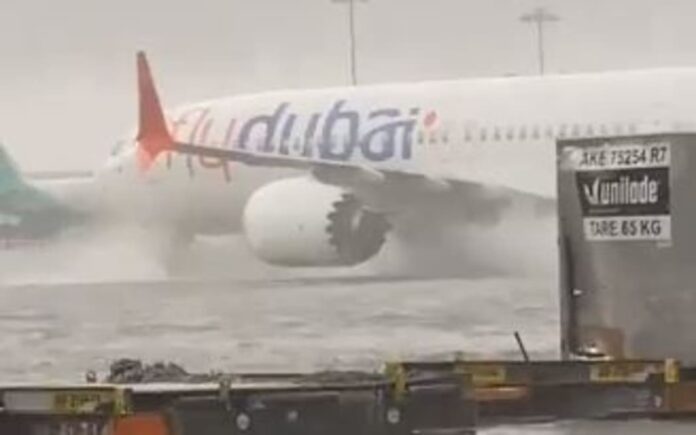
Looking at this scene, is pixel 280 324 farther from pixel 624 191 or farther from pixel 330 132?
pixel 624 191

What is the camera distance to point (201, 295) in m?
32.8

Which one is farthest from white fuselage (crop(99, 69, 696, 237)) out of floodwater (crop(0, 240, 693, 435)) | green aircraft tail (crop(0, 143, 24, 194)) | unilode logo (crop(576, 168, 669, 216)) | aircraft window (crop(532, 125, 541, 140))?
unilode logo (crop(576, 168, 669, 216))

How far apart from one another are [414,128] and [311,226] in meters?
2.19

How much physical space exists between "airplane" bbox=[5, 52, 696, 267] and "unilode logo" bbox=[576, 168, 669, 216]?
15.9m

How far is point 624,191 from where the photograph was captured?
405 inches

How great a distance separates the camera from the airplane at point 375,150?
27719mm

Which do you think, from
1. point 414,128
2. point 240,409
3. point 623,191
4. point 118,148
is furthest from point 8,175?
point 240,409

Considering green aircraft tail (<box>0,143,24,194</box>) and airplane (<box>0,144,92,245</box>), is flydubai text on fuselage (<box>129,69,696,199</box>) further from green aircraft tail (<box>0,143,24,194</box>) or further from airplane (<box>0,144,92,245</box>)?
green aircraft tail (<box>0,143,24,194</box>)

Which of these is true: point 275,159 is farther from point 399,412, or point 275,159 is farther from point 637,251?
point 399,412

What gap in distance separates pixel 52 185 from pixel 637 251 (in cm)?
2999

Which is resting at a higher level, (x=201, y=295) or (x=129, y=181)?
(x=129, y=181)

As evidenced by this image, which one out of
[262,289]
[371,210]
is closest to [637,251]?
[371,210]

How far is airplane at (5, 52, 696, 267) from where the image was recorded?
27.7 meters

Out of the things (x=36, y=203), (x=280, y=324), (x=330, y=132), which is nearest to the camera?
(x=280, y=324)
